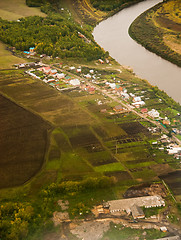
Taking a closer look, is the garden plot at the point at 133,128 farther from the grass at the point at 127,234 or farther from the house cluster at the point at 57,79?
the grass at the point at 127,234

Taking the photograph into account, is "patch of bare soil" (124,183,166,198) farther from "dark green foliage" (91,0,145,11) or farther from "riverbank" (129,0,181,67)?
"dark green foliage" (91,0,145,11)

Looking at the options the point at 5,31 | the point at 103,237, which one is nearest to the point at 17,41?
the point at 5,31

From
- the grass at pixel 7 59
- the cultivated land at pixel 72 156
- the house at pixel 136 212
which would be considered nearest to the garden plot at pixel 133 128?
the cultivated land at pixel 72 156

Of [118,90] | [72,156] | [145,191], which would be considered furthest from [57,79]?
[145,191]

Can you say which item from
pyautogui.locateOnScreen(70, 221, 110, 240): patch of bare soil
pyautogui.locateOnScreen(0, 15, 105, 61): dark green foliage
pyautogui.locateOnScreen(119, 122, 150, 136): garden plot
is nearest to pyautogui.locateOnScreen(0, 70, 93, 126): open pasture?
pyautogui.locateOnScreen(119, 122, 150, 136): garden plot

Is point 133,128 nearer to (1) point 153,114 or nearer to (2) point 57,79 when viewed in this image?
(1) point 153,114

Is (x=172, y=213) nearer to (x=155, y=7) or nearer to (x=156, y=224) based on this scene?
(x=156, y=224)
